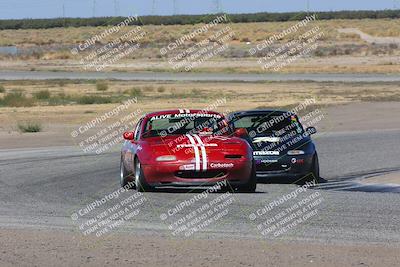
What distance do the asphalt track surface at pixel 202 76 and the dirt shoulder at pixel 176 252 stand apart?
52.1 meters

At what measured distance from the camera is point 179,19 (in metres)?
170

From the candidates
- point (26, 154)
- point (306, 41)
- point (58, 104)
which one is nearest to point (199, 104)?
point (58, 104)

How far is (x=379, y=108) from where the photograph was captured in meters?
41.8

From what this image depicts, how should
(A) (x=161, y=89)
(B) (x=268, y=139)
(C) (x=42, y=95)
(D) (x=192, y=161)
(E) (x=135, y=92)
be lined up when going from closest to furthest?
→ (D) (x=192, y=161), (B) (x=268, y=139), (C) (x=42, y=95), (E) (x=135, y=92), (A) (x=161, y=89)

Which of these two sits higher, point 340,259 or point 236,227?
point 340,259

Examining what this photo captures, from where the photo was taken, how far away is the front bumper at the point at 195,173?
16031 mm

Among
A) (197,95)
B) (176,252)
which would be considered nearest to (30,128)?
(197,95)

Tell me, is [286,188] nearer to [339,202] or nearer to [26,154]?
[339,202]

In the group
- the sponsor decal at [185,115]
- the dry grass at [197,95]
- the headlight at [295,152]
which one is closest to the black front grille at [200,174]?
the sponsor decal at [185,115]

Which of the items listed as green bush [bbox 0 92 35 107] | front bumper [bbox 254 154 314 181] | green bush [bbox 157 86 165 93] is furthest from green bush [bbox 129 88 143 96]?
front bumper [bbox 254 154 314 181]

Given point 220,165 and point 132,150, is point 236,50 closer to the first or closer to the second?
point 132,150

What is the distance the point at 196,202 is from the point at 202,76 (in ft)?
179

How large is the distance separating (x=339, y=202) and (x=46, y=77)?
5648 centimetres

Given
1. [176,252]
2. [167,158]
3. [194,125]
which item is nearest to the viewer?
[176,252]
